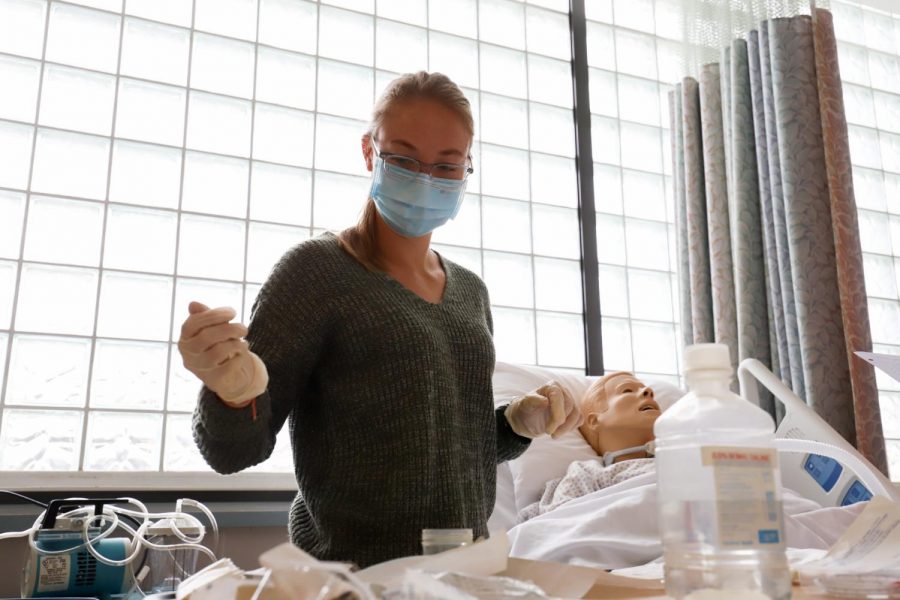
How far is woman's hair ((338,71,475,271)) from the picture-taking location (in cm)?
134

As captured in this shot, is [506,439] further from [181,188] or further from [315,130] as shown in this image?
[315,130]

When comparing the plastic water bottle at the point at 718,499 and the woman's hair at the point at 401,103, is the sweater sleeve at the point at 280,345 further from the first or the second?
the plastic water bottle at the point at 718,499

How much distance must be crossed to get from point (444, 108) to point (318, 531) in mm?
716

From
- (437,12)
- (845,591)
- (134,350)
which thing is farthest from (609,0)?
(845,591)

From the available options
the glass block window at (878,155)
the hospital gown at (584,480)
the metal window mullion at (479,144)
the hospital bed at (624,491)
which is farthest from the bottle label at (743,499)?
the glass block window at (878,155)

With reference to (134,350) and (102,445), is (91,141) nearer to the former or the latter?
(134,350)

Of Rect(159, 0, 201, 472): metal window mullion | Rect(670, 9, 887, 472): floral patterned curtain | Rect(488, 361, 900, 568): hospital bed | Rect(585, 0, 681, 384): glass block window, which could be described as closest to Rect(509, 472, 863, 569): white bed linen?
Rect(488, 361, 900, 568): hospital bed

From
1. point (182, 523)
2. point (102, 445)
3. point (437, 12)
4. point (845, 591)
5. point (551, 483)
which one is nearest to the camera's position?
point (845, 591)

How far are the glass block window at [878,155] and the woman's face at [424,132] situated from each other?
297 centimetres

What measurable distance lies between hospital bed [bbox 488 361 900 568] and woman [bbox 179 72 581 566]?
0.37 m

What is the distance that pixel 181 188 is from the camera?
8.46 ft

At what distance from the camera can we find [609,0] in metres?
3.65

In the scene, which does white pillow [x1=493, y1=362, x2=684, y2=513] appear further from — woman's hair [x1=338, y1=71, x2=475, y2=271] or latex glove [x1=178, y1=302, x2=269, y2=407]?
latex glove [x1=178, y1=302, x2=269, y2=407]

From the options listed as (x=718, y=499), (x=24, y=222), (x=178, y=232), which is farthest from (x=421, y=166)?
(x=24, y=222)
